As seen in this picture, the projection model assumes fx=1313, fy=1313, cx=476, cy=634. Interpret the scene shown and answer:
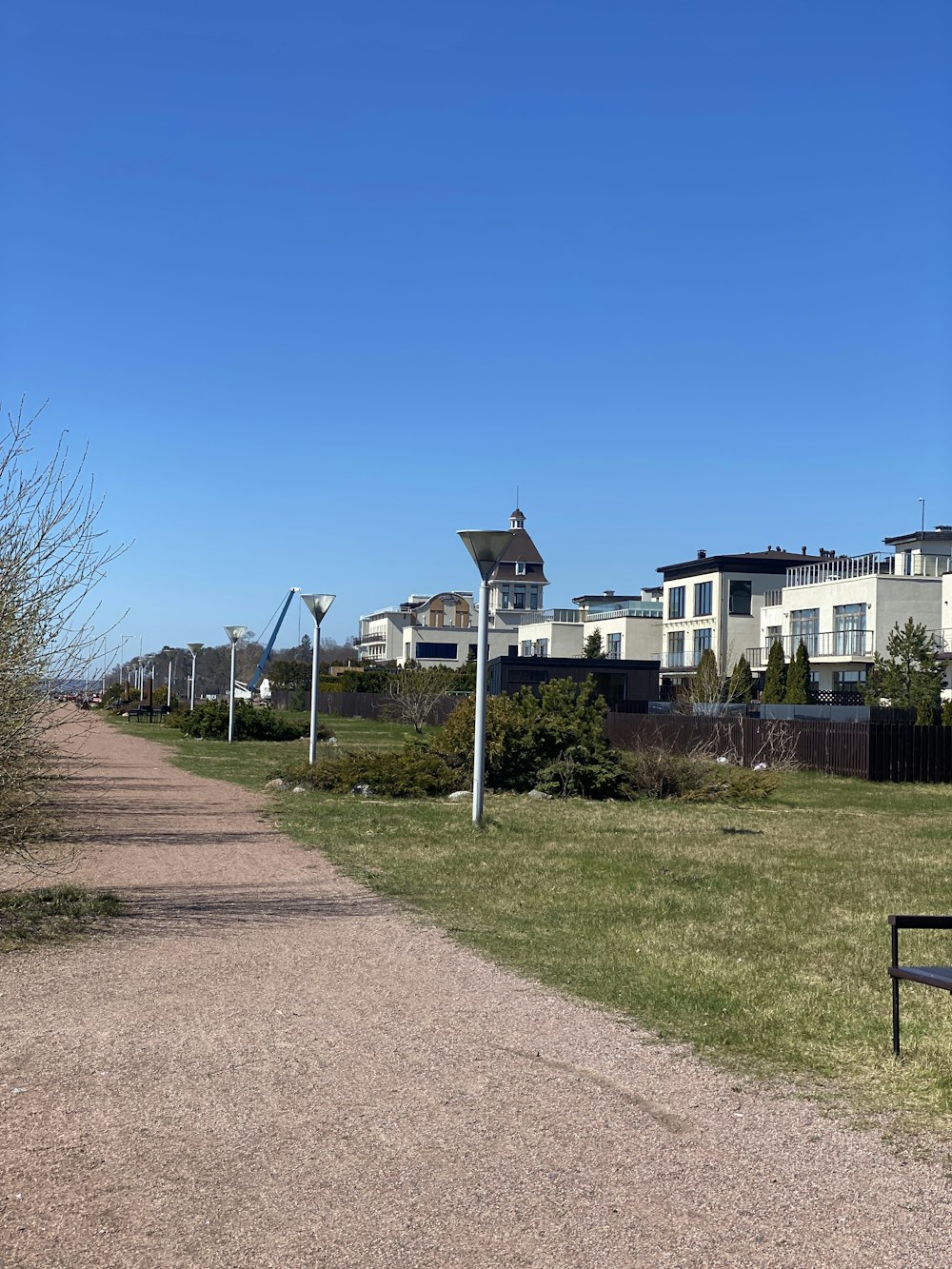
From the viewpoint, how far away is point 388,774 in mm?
22109

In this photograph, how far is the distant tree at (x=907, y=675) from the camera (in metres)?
44.4

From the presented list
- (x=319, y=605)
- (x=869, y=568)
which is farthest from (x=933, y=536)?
(x=319, y=605)

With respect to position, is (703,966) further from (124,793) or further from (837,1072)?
(124,793)

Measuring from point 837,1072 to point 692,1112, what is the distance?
1042 mm

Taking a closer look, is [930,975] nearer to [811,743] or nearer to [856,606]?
[811,743]

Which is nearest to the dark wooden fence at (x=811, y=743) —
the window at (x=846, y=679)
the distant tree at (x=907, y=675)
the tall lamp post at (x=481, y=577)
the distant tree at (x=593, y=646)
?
the tall lamp post at (x=481, y=577)

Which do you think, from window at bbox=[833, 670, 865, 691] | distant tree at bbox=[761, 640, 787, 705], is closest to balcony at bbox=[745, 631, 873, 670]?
window at bbox=[833, 670, 865, 691]

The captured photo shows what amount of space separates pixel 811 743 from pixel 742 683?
26.2 meters

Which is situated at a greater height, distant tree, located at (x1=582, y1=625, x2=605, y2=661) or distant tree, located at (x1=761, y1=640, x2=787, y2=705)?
distant tree, located at (x1=582, y1=625, x2=605, y2=661)

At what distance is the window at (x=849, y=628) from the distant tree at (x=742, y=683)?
13.9ft

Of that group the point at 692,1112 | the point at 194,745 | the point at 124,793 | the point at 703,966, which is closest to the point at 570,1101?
the point at 692,1112

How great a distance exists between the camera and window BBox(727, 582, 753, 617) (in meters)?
72.1

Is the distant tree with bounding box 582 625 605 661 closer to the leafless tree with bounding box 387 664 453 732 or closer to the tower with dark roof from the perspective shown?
the leafless tree with bounding box 387 664 453 732

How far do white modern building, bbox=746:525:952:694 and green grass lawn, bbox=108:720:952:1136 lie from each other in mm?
33426
